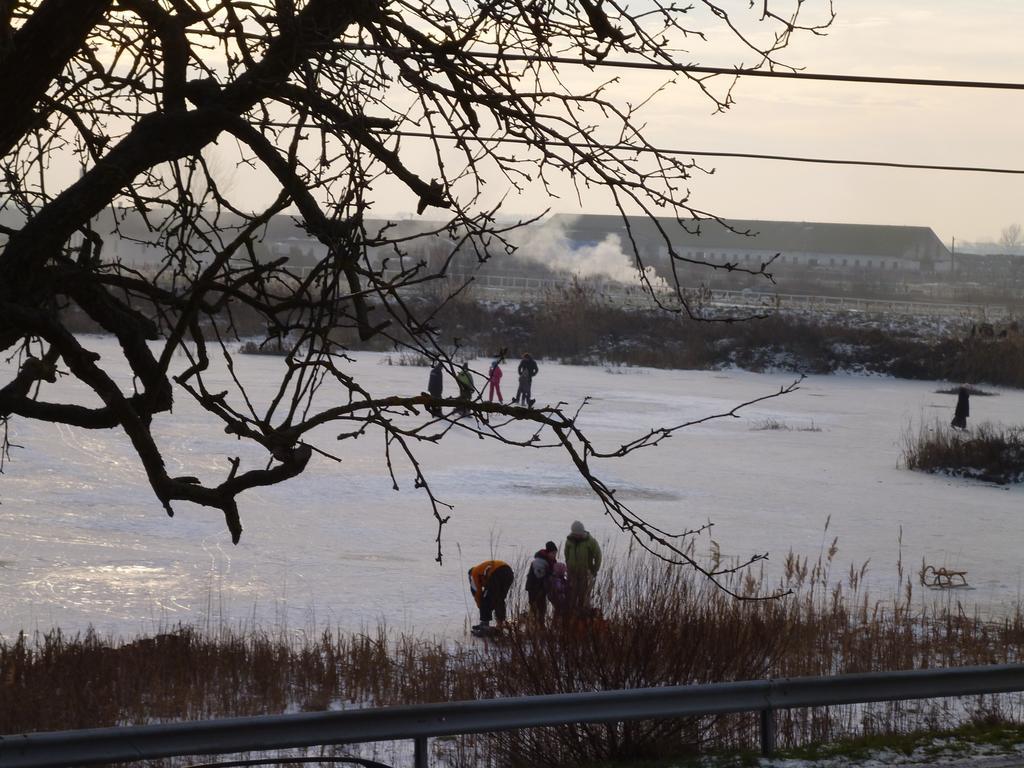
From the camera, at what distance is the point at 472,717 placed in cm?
506

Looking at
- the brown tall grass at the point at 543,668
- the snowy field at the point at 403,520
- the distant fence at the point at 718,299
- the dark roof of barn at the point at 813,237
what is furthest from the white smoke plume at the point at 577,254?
the brown tall grass at the point at 543,668

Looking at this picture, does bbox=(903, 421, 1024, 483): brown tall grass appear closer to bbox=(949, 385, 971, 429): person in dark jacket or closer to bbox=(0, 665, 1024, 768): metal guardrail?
bbox=(949, 385, 971, 429): person in dark jacket

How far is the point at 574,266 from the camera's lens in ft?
317

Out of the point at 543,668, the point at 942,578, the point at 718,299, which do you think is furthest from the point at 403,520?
the point at 718,299

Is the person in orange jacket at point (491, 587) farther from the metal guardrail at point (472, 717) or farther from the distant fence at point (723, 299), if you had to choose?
the distant fence at point (723, 299)

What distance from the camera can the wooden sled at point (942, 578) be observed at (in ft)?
44.4

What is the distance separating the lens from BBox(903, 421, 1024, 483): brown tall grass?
24.3m

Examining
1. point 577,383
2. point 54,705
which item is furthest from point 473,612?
point 577,383

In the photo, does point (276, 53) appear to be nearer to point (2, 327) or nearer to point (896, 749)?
point (2, 327)

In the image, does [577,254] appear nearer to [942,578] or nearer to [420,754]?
[942,578]

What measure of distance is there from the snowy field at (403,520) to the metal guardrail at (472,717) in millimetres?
5660

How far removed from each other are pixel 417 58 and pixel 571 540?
6.91 meters

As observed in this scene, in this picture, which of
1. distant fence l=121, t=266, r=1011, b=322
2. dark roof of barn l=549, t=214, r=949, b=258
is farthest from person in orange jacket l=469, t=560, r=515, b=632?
dark roof of barn l=549, t=214, r=949, b=258

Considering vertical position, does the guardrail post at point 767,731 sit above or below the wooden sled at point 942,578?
above
